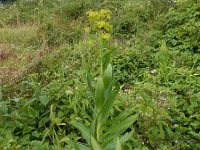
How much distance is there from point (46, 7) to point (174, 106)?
7.28 meters

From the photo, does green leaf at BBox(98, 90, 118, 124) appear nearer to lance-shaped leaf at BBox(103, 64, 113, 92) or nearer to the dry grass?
lance-shaped leaf at BBox(103, 64, 113, 92)

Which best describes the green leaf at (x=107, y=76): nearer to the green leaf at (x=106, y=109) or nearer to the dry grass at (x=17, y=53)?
the green leaf at (x=106, y=109)

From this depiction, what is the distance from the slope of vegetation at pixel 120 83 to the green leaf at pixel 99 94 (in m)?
0.05

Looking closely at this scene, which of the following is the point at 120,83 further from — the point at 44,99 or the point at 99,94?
the point at 99,94

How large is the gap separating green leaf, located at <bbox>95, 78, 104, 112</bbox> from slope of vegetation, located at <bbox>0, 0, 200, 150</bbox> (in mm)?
49

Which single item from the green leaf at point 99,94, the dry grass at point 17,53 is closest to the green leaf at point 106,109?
the green leaf at point 99,94

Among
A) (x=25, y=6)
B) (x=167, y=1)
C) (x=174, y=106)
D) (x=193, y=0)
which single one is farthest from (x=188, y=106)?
(x=25, y=6)

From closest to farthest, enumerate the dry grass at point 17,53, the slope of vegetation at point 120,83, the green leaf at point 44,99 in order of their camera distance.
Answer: the slope of vegetation at point 120,83 → the green leaf at point 44,99 → the dry grass at point 17,53

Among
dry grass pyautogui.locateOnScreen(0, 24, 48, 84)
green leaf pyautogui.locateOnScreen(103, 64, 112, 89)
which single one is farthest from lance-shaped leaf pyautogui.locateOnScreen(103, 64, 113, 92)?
dry grass pyautogui.locateOnScreen(0, 24, 48, 84)

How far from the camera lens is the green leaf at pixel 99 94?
1283mm

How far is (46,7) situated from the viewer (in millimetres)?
9547

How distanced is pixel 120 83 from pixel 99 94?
242cm

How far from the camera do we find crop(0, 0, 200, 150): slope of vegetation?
253cm

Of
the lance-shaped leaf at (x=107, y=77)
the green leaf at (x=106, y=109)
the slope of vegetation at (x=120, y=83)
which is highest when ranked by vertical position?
the lance-shaped leaf at (x=107, y=77)
